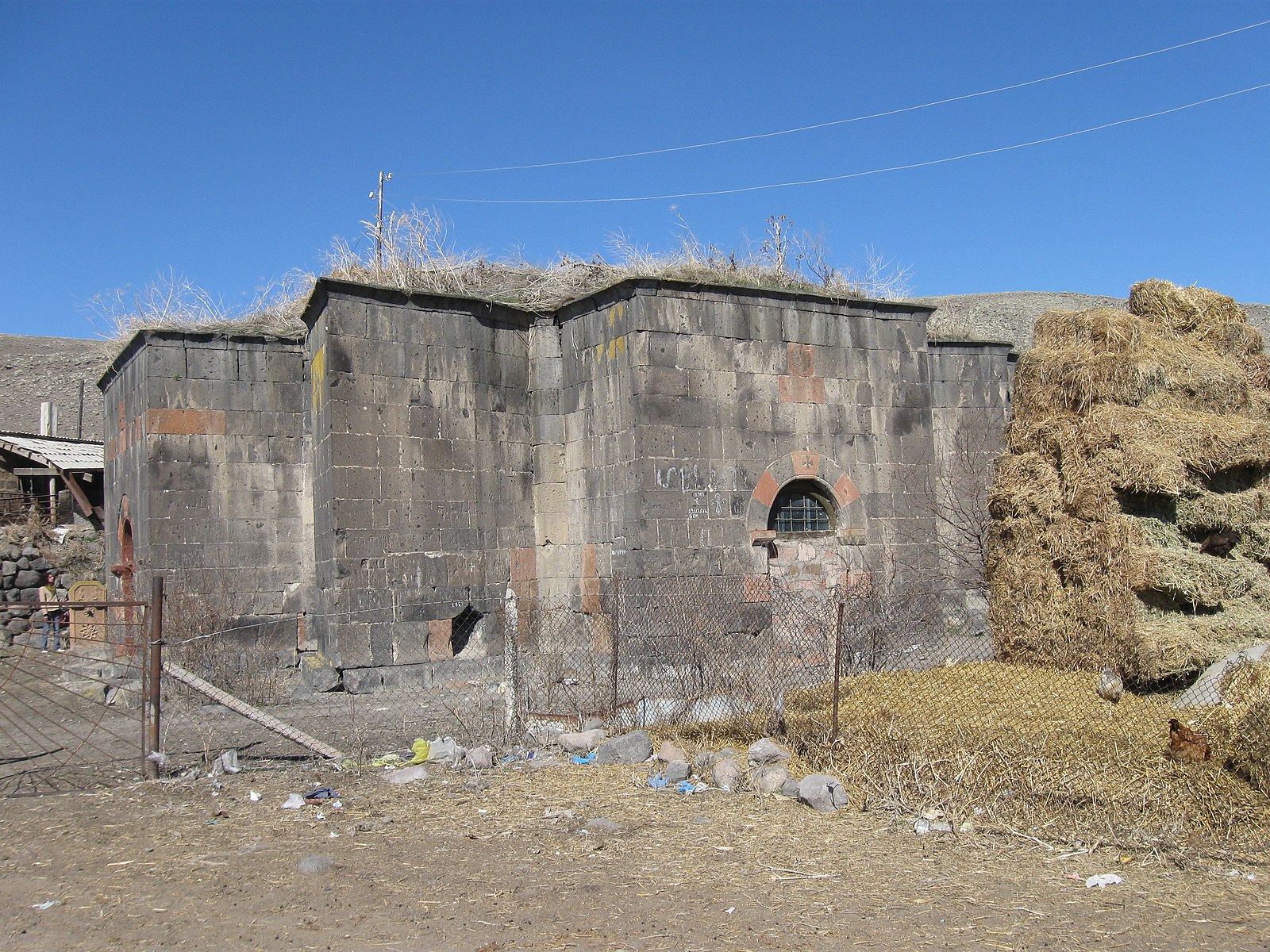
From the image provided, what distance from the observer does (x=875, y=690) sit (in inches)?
324

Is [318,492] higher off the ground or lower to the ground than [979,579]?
higher

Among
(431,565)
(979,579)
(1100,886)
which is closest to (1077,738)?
(1100,886)

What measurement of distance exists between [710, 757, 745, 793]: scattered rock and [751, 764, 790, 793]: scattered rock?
11 cm

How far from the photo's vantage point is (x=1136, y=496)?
899cm

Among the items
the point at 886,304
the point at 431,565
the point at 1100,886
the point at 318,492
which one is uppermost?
the point at 886,304

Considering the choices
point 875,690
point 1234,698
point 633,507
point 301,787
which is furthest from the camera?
point 633,507

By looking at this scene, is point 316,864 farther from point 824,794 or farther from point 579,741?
point 824,794

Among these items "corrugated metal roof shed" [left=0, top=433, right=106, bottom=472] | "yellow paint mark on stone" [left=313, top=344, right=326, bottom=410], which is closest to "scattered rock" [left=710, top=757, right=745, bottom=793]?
"yellow paint mark on stone" [left=313, top=344, right=326, bottom=410]

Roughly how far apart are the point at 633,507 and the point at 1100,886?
7.91 metres

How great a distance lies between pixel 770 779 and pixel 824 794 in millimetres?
540

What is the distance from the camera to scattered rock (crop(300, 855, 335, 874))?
584 centimetres

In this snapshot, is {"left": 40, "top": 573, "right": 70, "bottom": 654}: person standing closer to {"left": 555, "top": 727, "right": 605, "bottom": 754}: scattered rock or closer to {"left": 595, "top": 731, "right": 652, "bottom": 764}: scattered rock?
{"left": 555, "top": 727, "right": 605, "bottom": 754}: scattered rock

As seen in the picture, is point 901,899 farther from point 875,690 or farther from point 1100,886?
point 875,690

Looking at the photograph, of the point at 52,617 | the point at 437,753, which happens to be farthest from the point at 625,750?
the point at 52,617
